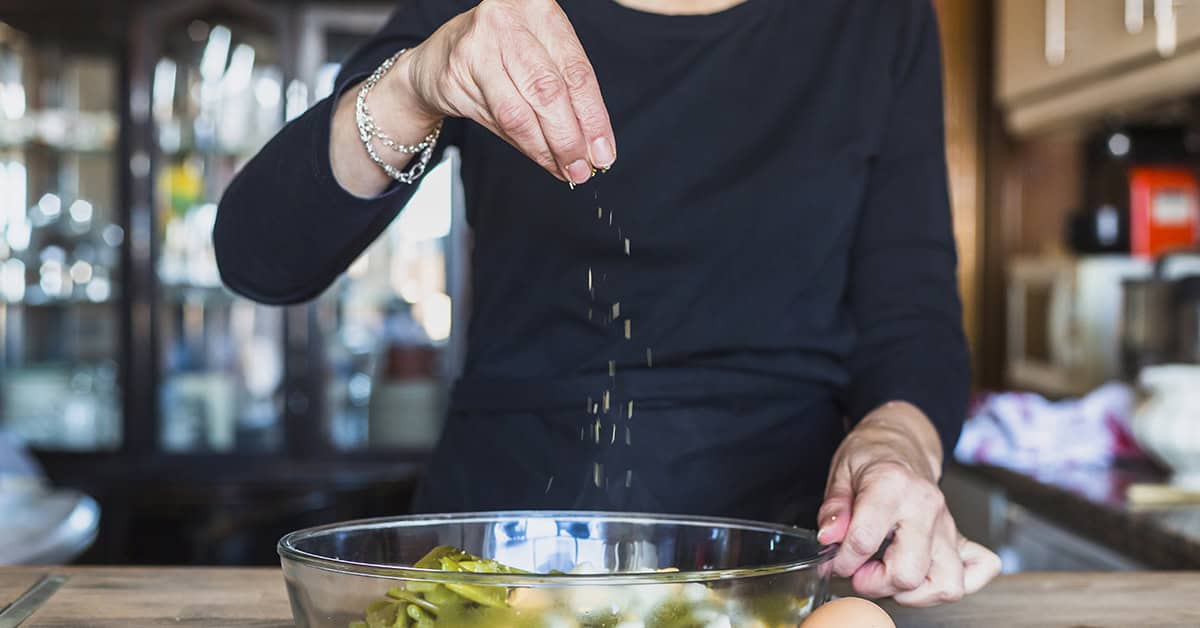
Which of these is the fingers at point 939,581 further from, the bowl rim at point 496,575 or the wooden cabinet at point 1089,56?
the wooden cabinet at point 1089,56

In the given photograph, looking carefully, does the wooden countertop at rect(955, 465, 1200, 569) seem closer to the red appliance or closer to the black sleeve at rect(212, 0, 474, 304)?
the red appliance

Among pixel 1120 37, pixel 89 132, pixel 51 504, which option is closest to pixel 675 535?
pixel 51 504

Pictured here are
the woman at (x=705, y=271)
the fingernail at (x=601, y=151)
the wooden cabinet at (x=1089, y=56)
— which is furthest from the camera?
the wooden cabinet at (x=1089, y=56)

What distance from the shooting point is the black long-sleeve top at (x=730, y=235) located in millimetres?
957

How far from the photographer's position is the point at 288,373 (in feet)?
10.7

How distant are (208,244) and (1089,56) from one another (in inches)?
90.6

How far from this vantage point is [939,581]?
26.2 inches

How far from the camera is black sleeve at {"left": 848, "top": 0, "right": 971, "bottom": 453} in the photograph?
96cm

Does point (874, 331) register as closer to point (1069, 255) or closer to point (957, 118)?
point (1069, 255)

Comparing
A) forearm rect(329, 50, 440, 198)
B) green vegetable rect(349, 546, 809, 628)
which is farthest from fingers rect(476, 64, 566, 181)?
green vegetable rect(349, 546, 809, 628)

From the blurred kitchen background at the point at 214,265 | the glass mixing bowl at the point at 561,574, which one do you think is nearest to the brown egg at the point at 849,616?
the glass mixing bowl at the point at 561,574

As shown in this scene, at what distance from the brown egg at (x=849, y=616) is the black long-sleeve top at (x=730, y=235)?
360 millimetres

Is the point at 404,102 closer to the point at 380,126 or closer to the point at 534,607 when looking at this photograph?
the point at 380,126

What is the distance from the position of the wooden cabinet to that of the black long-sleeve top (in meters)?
1.17
